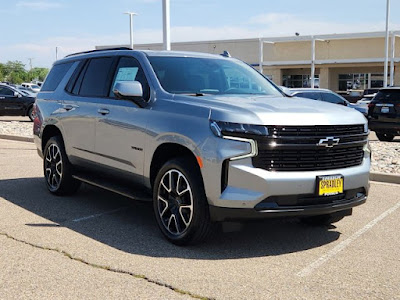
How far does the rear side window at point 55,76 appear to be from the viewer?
→ 796 centimetres

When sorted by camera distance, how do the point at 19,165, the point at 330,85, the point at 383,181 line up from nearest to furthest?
the point at 383,181
the point at 19,165
the point at 330,85

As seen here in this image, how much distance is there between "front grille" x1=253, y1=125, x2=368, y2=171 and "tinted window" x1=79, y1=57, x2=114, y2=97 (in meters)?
2.63

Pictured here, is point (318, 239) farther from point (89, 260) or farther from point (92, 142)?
point (92, 142)

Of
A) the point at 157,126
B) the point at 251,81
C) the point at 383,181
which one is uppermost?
the point at 251,81

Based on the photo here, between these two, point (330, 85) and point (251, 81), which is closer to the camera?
point (251, 81)

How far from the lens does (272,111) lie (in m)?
4.96

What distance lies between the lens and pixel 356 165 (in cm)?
542

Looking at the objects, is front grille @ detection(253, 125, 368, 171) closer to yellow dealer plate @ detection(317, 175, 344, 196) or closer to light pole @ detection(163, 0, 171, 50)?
yellow dealer plate @ detection(317, 175, 344, 196)

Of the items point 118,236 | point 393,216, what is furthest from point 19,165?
→ point 393,216

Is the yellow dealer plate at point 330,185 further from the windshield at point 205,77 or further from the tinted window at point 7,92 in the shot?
the tinted window at point 7,92

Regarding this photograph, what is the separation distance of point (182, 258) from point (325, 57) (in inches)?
1847

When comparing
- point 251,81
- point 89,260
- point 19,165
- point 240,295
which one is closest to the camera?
point 240,295

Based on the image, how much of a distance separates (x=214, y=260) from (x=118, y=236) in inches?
49.5

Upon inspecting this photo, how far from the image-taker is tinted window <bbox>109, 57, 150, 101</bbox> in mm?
6012
